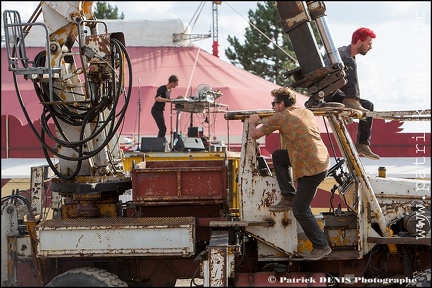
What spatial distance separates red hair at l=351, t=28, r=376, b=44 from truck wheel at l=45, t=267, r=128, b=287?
3732mm

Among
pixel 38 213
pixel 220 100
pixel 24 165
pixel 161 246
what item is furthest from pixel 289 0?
pixel 220 100

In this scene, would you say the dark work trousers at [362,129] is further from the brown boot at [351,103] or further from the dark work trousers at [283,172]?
the dark work trousers at [283,172]

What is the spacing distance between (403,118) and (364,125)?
77 centimetres

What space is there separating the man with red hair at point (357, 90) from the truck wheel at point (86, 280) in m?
2.94

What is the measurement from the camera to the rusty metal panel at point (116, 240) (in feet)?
20.5

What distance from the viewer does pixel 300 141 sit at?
6.14 meters

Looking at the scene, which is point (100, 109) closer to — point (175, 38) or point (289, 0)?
point (289, 0)

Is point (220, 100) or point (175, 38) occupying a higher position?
point (175, 38)

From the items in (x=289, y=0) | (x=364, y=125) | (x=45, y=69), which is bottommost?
(x=364, y=125)

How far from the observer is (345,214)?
6.66m

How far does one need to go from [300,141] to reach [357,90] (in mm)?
1701

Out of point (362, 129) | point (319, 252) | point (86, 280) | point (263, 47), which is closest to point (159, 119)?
point (362, 129)

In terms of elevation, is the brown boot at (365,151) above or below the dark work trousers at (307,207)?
above

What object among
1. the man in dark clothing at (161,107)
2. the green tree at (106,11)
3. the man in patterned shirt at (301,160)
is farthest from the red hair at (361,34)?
the green tree at (106,11)
